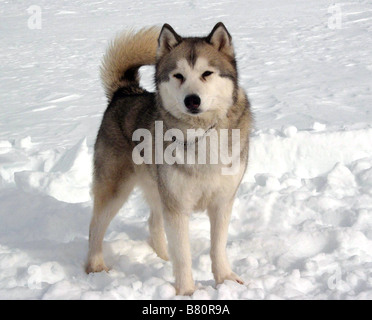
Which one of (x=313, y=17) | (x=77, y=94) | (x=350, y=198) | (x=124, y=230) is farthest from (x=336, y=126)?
(x=313, y=17)

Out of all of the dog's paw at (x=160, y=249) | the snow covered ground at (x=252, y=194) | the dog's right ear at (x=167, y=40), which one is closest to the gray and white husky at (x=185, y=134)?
the dog's right ear at (x=167, y=40)

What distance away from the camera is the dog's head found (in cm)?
240

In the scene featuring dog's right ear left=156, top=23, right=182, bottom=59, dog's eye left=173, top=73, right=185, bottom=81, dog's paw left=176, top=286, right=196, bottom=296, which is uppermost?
dog's right ear left=156, top=23, right=182, bottom=59

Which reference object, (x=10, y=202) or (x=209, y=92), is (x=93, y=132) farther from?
(x=209, y=92)

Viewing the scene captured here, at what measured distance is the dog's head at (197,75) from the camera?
7.87ft

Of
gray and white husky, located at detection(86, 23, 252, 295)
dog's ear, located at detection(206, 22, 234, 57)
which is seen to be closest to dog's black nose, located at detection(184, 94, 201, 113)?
gray and white husky, located at detection(86, 23, 252, 295)

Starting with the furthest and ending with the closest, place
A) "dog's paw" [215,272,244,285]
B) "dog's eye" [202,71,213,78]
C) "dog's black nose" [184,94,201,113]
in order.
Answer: "dog's paw" [215,272,244,285], "dog's eye" [202,71,213,78], "dog's black nose" [184,94,201,113]

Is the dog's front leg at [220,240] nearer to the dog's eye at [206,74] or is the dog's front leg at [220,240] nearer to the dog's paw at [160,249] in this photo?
the dog's paw at [160,249]

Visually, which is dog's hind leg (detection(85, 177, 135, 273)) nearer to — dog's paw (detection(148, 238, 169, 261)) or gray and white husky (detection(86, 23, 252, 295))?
gray and white husky (detection(86, 23, 252, 295))

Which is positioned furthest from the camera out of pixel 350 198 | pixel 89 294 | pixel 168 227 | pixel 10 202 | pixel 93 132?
pixel 93 132

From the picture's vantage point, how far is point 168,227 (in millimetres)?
2658

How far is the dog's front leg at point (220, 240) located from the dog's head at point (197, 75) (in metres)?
0.58
